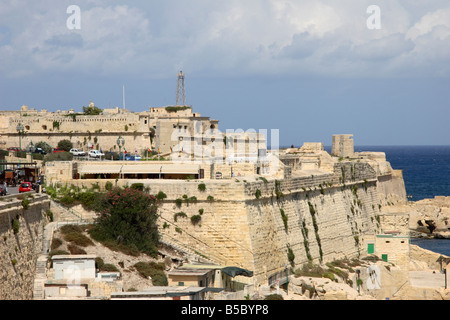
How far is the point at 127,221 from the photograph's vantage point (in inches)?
981

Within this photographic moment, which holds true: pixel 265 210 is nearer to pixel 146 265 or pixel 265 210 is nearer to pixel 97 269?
pixel 146 265

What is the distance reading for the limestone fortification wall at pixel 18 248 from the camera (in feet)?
66.5

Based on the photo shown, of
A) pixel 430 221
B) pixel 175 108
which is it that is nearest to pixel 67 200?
pixel 175 108

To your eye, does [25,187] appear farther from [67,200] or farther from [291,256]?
[291,256]

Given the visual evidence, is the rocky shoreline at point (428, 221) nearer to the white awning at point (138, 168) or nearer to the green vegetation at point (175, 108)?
the green vegetation at point (175, 108)

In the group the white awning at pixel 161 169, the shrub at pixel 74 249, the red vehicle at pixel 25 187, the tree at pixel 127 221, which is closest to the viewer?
the shrub at pixel 74 249

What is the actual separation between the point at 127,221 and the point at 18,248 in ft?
14.2

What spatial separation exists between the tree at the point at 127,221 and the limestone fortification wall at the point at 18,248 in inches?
83.0

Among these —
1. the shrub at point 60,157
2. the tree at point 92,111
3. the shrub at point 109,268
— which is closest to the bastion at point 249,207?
the shrub at point 109,268

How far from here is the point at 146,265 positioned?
23.6 meters

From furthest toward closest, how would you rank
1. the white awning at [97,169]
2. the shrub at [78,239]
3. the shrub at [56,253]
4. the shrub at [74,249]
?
the white awning at [97,169] < the shrub at [78,239] < the shrub at [74,249] < the shrub at [56,253]

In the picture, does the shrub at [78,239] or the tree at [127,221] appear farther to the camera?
the tree at [127,221]

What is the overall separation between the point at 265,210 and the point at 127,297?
913 cm

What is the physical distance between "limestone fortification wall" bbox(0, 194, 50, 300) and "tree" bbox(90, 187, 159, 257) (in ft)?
6.91
